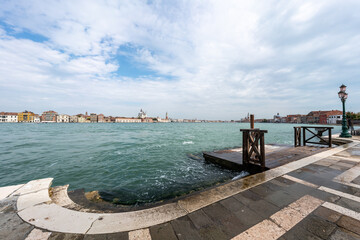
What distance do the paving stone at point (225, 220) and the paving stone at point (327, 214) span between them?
55.3 inches

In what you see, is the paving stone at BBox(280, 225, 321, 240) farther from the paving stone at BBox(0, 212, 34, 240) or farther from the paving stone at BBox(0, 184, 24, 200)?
the paving stone at BBox(0, 184, 24, 200)

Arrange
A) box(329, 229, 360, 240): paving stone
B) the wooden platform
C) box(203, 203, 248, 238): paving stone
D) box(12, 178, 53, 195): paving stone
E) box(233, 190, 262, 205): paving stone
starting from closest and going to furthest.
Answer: box(329, 229, 360, 240): paving stone < box(203, 203, 248, 238): paving stone < box(233, 190, 262, 205): paving stone < box(12, 178, 53, 195): paving stone < the wooden platform

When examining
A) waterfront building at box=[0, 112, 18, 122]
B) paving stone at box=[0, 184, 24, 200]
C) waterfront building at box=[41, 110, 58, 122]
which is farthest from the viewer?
waterfront building at box=[41, 110, 58, 122]

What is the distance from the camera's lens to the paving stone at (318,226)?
6.66 feet

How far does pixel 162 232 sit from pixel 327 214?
9.31 ft

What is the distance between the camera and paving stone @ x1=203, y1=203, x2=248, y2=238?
7.03 ft

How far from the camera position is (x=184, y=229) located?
218 centimetres

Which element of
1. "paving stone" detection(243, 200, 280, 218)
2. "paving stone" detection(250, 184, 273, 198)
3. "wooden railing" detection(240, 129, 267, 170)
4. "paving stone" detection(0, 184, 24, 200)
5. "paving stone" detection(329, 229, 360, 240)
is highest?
"wooden railing" detection(240, 129, 267, 170)

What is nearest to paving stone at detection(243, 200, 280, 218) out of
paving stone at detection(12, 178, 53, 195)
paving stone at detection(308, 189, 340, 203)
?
paving stone at detection(308, 189, 340, 203)

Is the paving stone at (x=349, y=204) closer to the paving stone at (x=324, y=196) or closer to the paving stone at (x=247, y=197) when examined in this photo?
the paving stone at (x=324, y=196)

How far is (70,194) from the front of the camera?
3629 mm

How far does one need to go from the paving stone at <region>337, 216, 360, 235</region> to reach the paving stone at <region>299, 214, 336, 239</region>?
0.15 m

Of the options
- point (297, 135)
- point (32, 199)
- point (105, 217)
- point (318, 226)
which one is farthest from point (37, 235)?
point (297, 135)

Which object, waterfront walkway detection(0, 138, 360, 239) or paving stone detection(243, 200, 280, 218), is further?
paving stone detection(243, 200, 280, 218)
